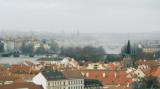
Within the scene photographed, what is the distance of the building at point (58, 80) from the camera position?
26094mm

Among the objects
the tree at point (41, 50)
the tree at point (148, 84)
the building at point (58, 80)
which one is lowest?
the tree at point (41, 50)

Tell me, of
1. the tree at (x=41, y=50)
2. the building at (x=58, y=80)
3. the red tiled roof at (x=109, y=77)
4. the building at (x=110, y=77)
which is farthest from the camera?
the tree at (x=41, y=50)

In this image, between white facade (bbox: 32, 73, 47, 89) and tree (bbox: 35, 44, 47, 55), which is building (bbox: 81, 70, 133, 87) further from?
tree (bbox: 35, 44, 47, 55)

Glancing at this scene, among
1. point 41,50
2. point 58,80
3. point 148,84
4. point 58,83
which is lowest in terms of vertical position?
point 41,50

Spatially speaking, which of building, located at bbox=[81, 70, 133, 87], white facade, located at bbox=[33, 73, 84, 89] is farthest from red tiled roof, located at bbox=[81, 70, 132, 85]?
white facade, located at bbox=[33, 73, 84, 89]

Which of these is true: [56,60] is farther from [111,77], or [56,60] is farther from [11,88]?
[11,88]

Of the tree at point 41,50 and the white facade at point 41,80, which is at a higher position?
the white facade at point 41,80

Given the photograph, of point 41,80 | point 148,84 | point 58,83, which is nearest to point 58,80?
point 58,83

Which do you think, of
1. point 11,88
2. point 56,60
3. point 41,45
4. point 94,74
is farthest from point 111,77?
point 41,45

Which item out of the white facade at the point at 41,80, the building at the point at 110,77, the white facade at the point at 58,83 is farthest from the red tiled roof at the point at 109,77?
the white facade at the point at 41,80

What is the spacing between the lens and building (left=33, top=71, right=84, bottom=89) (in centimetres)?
2609

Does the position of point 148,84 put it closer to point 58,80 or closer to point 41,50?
point 58,80

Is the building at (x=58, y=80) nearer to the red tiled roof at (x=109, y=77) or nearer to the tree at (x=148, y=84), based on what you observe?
the red tiled roof at (x=109, y=77)

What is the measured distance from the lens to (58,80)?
87.7 ft
